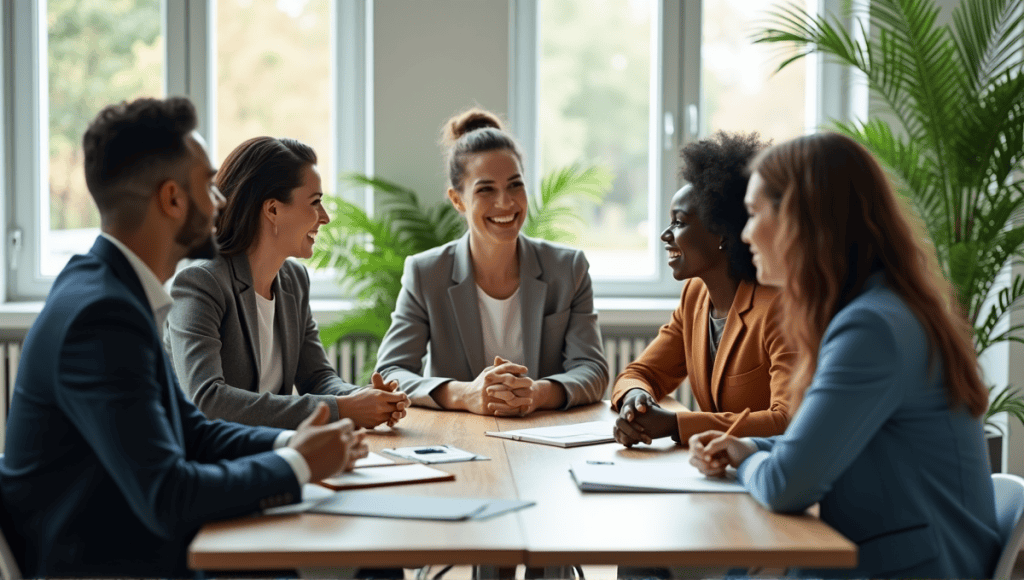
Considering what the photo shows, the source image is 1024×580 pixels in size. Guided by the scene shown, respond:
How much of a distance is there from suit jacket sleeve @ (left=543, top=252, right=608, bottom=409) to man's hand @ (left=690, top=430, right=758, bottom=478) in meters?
0.93

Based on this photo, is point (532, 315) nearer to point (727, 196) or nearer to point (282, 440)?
point (727, 196)

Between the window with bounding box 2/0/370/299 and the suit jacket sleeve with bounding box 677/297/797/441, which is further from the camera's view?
the window with bounding box 2/0/370/299

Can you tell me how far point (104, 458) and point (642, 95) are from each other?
3916mm

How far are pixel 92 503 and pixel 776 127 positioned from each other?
421cm

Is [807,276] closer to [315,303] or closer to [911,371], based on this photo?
[911,371]

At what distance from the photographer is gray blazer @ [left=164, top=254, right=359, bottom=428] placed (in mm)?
2299

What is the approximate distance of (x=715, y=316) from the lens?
2557mm

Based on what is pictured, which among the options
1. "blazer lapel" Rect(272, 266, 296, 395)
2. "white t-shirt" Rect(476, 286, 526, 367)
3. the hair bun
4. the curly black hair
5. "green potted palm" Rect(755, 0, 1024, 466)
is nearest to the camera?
the curly black hair

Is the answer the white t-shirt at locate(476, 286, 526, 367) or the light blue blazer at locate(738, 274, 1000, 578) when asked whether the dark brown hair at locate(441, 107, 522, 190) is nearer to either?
the white t-shirt at locate(476, 286, 526, 367)

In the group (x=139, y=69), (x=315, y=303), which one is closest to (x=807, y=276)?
(x=315, y=303)

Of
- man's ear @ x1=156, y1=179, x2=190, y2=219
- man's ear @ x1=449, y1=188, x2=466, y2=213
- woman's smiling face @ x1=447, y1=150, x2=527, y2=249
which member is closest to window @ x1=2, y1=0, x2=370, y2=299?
man's ear @ x1=449, y1=188, x2=466, y2=213

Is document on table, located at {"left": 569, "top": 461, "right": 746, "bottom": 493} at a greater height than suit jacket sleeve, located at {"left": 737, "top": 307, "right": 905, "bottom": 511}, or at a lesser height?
lesser

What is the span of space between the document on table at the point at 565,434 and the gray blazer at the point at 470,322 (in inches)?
21.7

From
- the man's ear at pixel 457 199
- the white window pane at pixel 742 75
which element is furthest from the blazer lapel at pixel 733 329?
the white window pane at pixel 742 75
